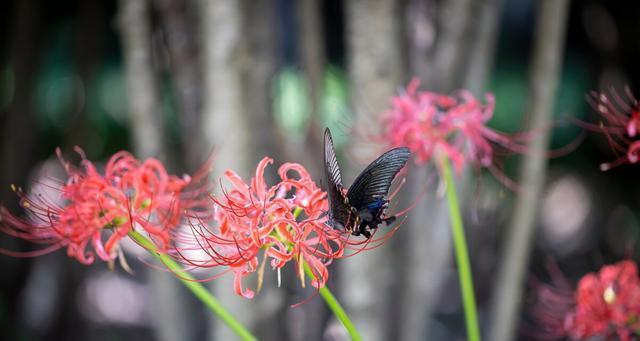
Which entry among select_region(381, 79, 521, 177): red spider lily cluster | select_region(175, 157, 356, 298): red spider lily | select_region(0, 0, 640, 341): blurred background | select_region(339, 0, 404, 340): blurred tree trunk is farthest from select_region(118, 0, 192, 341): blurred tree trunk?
select_region(175, 157, 356, 298): red spider lily

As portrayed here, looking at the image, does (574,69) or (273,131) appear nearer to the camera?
(273,131)

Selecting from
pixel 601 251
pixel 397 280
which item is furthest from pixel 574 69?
pixel 397 280

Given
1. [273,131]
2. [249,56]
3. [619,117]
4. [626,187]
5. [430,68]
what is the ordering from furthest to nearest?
1. [626,187]
2. [430,68]
3. [273,131]
4. [249,56]
5. [619,117]

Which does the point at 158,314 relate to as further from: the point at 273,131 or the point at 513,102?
the point at 513,102

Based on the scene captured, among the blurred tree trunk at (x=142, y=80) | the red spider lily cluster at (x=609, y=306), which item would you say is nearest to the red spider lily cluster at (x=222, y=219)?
the red spider lily cluster at (x=609, y=306)

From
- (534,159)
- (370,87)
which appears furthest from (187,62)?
(534,159)

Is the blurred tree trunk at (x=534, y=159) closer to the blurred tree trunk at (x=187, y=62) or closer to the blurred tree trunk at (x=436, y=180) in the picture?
the blurred tree trunk at (x=436, y=180)
